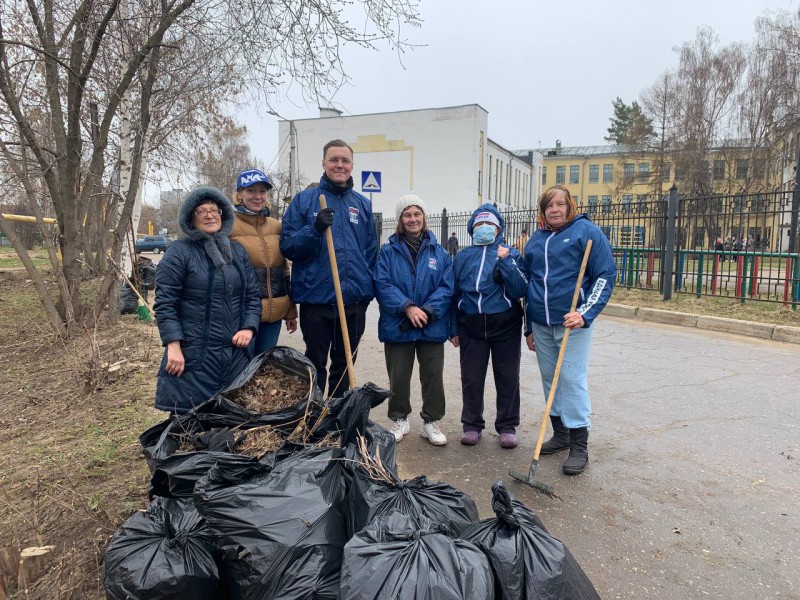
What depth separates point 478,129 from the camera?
3694cm

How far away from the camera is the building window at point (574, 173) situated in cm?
6116

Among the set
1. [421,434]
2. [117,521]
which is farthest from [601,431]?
[117,521]

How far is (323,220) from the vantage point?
10.6 feet

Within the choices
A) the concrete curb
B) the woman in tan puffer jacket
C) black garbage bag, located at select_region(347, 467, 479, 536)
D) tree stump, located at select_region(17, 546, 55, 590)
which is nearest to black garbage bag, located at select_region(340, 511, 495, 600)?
black garbage bag, located at select_region(347, 467, 479, 536)

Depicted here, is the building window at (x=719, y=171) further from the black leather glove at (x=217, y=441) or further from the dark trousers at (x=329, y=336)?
the black leather glove at (x=217, y=441)

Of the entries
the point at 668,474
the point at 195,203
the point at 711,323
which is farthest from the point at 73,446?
the point at 711,323

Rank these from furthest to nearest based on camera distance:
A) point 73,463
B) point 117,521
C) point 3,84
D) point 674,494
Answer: point 3,84
point 73,463
point 674,494
point 117,521

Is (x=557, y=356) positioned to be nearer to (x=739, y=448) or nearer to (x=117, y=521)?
(x=739, y=448)

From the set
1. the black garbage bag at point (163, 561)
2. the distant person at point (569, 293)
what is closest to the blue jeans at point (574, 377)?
the distant person at point (569, 293)

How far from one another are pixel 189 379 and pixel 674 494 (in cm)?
288

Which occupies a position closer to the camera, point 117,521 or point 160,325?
point 117,521

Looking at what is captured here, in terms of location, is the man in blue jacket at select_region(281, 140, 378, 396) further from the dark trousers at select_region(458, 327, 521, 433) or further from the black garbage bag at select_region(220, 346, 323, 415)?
the dark trousers at select_region(458, 327, 521, 433)

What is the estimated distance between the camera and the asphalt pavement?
242 centimetres

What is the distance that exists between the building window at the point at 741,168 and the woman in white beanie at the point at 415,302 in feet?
102
